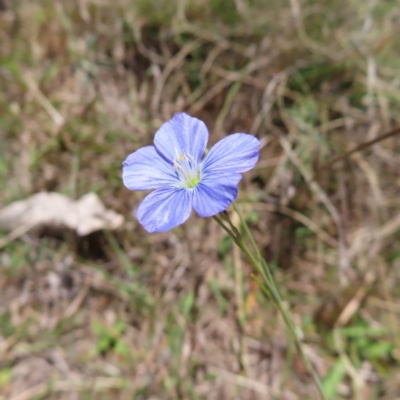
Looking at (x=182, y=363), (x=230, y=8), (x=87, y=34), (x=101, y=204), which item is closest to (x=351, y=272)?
(x=182, y=363)

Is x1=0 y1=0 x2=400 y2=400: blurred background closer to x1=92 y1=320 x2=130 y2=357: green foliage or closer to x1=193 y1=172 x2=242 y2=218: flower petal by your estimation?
x1=92 y1=320 x2=130 y2=357: green foliage

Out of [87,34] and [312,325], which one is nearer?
[312,325]

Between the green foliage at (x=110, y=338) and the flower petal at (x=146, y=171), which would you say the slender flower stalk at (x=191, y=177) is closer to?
the flower petal at (x=146, y=171)

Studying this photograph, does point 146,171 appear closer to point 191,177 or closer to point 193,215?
point 191,177

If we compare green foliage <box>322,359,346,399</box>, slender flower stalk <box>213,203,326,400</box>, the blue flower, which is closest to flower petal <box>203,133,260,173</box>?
the blue flower

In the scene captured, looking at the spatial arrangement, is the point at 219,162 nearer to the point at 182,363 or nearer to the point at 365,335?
the point at 182,363
